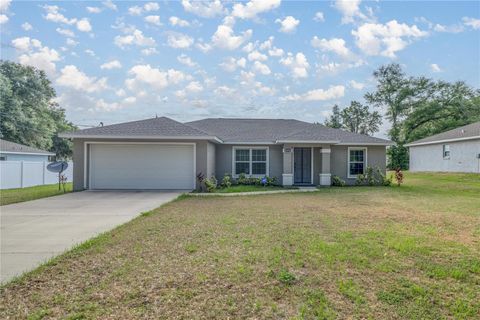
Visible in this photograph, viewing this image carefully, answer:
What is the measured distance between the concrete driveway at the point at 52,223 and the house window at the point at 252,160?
6.61 meters

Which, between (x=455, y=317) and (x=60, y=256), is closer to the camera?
(x=455, y=317)

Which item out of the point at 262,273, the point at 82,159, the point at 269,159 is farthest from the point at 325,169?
the point at 262,273

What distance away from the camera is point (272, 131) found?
18.6 m

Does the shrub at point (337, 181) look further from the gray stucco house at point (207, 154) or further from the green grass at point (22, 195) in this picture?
the green grass at point (22, 195)

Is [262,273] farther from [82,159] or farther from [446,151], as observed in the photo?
[446,151]

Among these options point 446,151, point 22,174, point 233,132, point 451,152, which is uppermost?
point 233,132

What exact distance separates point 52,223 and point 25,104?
2772 centimetres

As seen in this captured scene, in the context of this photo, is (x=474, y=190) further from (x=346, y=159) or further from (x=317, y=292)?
(x=317, y=292)

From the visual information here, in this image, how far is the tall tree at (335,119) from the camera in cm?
4453

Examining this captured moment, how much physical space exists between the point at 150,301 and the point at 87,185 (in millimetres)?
12972

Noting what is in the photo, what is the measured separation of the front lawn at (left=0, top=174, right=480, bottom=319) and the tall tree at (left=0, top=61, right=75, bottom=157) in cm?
2625

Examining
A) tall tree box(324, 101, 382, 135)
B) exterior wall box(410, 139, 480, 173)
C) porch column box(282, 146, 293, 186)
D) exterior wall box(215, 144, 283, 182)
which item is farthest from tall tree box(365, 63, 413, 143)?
porch column box(282, 146, 293, 186)

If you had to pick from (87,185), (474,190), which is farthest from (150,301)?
(474,190)

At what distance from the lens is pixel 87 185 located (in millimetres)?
14328
